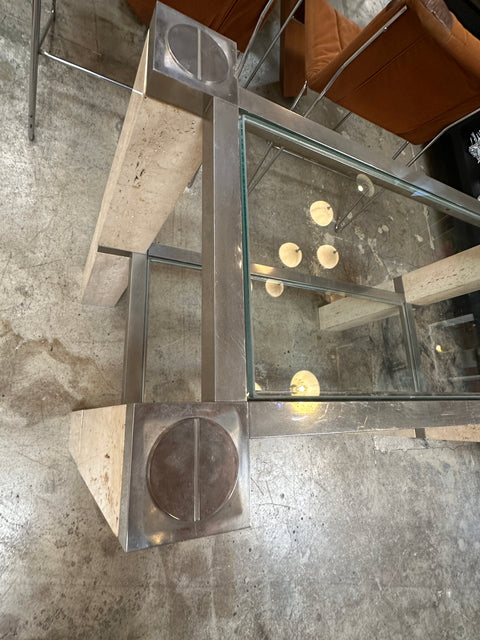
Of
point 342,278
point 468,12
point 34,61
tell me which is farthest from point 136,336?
point 468,12

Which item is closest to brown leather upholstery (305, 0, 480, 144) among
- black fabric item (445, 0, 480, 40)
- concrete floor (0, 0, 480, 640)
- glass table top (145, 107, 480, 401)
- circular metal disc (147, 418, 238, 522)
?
glass table top (145, 107, 480, 401)

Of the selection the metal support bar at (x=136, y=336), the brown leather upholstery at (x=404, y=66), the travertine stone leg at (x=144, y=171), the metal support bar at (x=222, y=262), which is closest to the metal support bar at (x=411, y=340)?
the metal support bar at (x=222, y=262)

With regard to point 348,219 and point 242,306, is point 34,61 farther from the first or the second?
point 242,306

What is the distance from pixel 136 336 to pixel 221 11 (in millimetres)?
1428

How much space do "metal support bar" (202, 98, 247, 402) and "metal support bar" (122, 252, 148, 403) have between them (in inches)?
27.1

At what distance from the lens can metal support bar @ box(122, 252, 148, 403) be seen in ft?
3.89

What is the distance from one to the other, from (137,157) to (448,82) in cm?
149

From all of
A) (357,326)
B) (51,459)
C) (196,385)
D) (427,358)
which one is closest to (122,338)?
(196,385)

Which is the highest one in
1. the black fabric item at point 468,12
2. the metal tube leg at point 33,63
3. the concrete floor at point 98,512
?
the black fabric item at point 468,12

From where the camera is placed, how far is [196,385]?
146cm

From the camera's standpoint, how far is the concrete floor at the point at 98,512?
1146 mm

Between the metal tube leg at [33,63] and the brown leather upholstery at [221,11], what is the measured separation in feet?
1.67

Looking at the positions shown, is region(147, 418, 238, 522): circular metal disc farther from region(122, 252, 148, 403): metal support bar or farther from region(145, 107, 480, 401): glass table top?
region(122, 252, 148, 403): metal support bar

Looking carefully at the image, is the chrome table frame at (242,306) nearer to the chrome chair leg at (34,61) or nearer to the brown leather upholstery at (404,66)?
the brown leather upholstery at (404,66)
